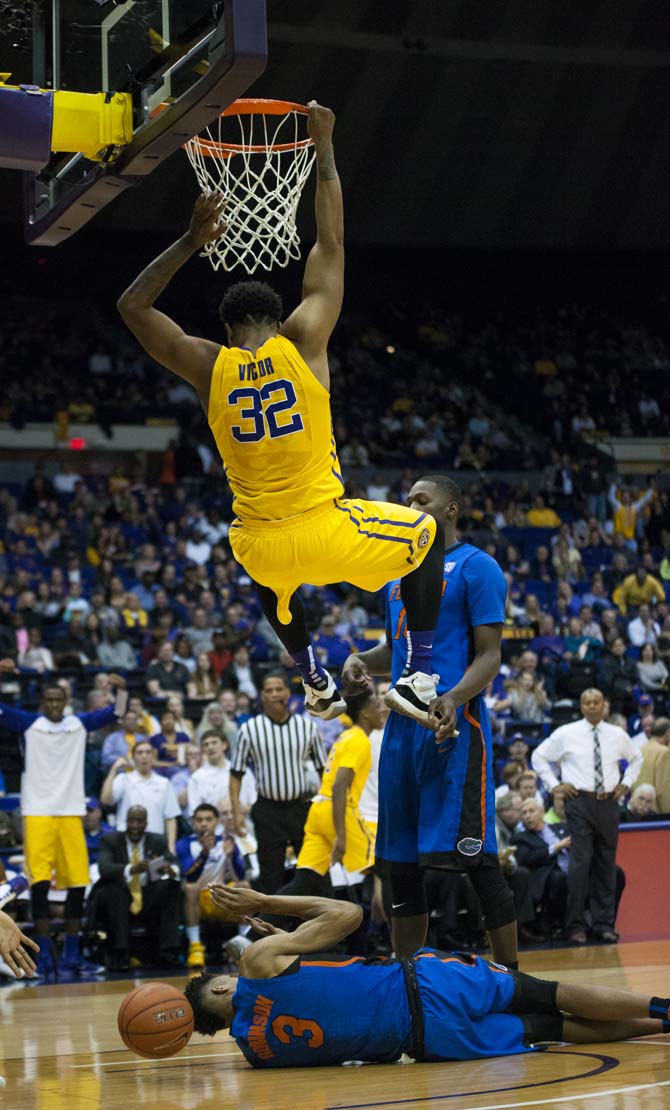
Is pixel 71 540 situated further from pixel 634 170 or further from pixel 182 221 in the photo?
pixel 634 170

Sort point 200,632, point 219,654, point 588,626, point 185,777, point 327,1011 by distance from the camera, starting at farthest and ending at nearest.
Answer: point 588,626, point 200,632, point 219,654, point 185,777, point 327,1011

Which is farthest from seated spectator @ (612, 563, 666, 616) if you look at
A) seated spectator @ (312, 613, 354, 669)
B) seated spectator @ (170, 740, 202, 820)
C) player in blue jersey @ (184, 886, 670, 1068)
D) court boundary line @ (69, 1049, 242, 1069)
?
player in blue jersey @ (184, 886, 670, 1068)

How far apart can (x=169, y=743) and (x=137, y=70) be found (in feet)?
27.2

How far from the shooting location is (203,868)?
11.7m

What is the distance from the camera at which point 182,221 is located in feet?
83.9

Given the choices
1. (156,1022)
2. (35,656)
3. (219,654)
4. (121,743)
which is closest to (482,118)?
(219,654)

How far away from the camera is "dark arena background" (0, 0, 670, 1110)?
6473 millimetres

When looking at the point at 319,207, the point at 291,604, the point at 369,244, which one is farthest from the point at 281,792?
the point at 369,244

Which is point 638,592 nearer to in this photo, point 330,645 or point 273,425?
point 330,645

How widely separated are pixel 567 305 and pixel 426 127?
5.96m

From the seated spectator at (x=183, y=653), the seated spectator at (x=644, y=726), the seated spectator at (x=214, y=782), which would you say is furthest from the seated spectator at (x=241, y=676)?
the seated spectator at (x=644, y=726)

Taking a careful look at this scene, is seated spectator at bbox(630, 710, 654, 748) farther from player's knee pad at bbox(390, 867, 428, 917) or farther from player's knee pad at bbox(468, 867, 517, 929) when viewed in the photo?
player's knee pad at bbox(468, 867, 517, 929)

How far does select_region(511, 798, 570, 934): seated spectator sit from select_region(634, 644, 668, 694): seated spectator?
587cm

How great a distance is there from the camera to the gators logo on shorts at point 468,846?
6.43 m
